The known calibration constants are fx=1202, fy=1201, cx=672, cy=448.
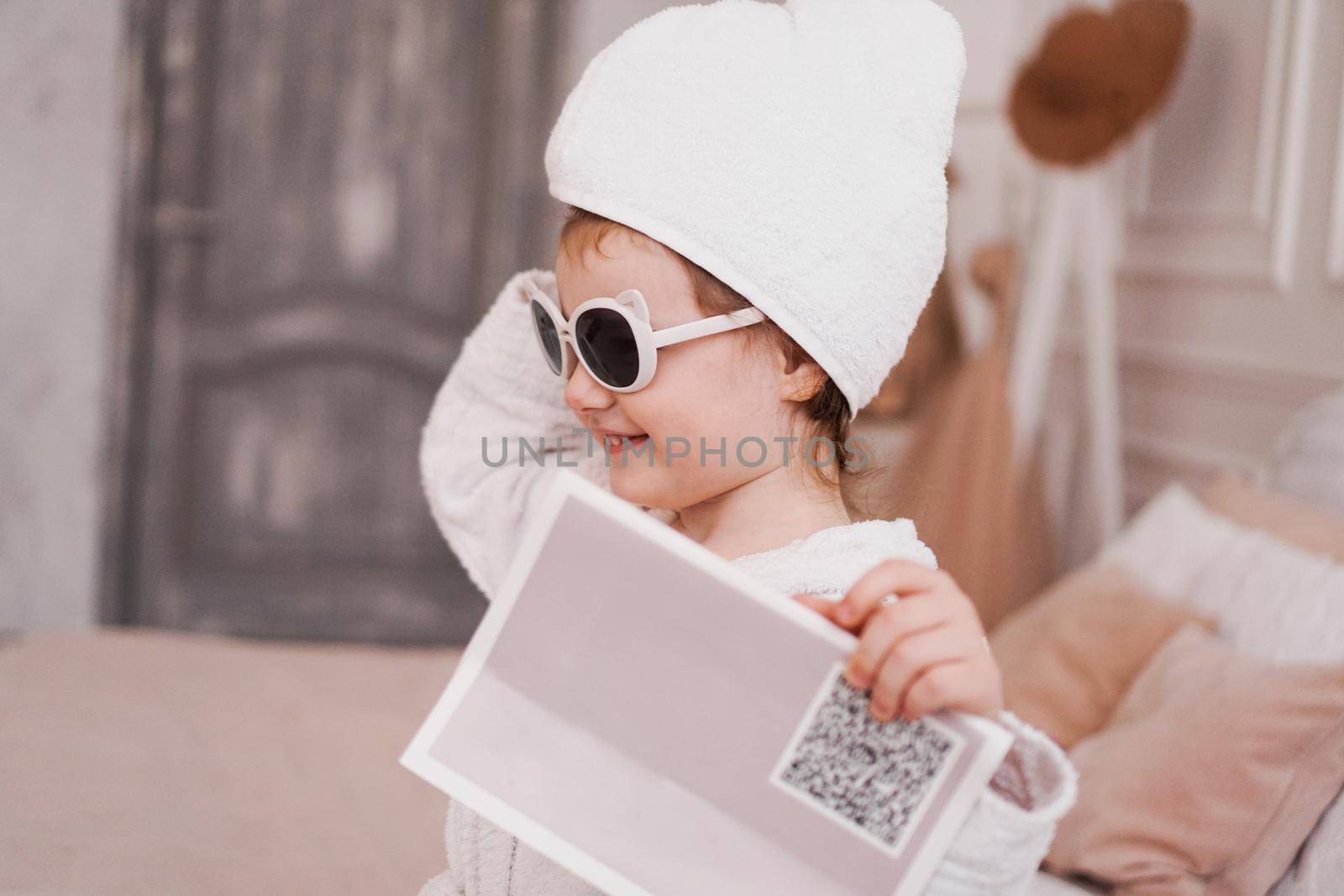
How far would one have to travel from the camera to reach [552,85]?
3.45 m

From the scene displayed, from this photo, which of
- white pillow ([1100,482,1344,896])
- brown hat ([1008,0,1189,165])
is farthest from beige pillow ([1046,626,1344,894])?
brown hat ([1008,0,1189,165])

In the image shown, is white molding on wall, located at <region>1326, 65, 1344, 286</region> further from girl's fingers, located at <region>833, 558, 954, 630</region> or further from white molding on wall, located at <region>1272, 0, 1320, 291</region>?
girl's fingers, located at <region>833, 558, 954, 630</region>

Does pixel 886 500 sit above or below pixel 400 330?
above

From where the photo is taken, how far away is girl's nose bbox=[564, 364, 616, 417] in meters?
0.89

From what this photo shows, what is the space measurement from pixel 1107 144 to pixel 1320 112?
1.55 ft

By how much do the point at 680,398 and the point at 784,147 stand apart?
0.63ft

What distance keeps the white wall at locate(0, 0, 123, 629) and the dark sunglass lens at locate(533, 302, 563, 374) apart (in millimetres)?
2714

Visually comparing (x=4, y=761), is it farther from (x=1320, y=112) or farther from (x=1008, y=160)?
(x=1008, y=160)

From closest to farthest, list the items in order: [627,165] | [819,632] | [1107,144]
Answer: [819,632] < [627,165] < [1107,144]

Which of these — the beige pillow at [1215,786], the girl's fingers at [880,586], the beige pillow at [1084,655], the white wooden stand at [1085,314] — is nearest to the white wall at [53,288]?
the white wooden stand at [1085,314]

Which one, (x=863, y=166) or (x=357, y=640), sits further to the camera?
(x=357, y=640)

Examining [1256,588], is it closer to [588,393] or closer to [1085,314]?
[588,393]

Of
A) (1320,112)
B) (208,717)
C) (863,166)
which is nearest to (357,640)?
(208,717)

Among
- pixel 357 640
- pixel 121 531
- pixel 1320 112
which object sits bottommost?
pixel 357 640
